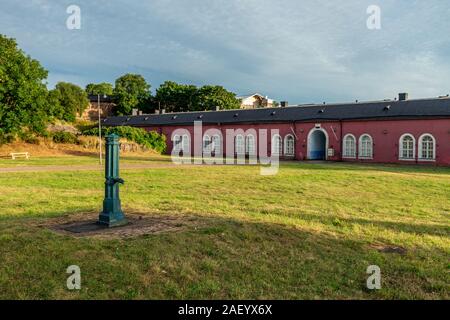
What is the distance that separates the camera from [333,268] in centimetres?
520

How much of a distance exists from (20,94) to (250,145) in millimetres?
21376

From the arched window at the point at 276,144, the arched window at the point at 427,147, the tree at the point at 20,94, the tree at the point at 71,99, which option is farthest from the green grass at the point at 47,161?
the tree at the point at 71,99

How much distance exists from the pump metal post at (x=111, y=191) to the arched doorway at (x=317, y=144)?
31.3m

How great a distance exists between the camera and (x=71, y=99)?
71125 mm

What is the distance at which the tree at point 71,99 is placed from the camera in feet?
223

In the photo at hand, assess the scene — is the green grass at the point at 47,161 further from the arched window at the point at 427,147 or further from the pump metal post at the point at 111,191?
the arched window at the point at 427,147

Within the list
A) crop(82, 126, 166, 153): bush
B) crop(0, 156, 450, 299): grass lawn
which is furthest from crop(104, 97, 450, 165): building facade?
crop(0, 156, 450, 299): grass lawn

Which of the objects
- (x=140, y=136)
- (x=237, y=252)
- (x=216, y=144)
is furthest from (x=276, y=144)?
(x=237, y=252)

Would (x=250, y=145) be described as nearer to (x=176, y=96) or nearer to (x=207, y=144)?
(x=207, y=144)

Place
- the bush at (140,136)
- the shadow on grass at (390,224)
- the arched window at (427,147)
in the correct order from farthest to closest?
1. the bush at (140,136)
2. the arched window at (427,147)
3. the shadow on grass at (390,224)

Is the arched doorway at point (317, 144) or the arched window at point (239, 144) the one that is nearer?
the arched doorway at point (317, 144)

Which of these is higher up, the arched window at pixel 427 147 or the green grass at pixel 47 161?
the arched window at pixel 427 147

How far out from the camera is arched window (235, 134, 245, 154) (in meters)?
42.1
